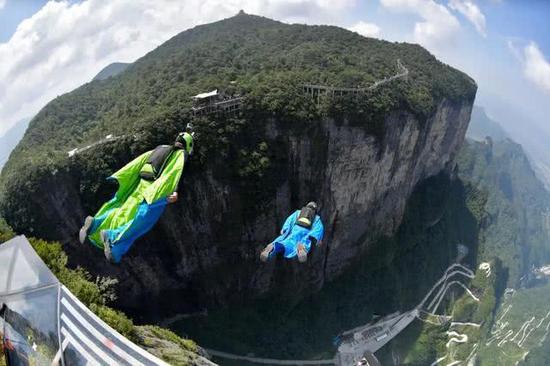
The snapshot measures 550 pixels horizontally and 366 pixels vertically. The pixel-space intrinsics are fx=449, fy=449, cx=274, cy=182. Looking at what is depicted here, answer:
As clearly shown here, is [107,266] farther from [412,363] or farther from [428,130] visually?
[428,130]

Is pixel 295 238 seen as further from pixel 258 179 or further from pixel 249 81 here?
pixel 249 81

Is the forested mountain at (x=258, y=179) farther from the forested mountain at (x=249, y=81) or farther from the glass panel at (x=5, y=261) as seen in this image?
the glass panel at (x=5, y=261)

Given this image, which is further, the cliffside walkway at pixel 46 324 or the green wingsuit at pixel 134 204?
the green wingsuit at pixel 134 204

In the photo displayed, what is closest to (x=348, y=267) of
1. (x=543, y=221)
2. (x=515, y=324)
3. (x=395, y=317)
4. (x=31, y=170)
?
(x=395, y=317)

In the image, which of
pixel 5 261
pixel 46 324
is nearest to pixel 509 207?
pixel 46 324

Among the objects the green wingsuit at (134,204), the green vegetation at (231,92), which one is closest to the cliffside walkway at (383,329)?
the green vegetation at (231,92)
